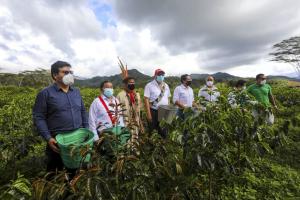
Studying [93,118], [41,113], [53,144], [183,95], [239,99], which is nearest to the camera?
[239,99]

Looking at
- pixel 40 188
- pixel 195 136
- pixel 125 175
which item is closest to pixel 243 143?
pixel 195 136

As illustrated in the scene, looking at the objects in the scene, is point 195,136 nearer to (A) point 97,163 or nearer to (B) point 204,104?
(B) point 204,104

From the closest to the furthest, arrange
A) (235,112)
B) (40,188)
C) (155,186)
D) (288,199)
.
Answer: (40,188) → (155,186) → (235,112) → (288,199)

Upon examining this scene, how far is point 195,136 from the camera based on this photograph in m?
1.91

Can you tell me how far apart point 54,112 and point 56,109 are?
41 millimetres

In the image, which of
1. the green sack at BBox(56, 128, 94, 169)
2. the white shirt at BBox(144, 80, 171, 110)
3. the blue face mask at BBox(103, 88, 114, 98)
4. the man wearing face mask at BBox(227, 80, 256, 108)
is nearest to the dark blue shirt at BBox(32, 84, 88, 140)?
the green sack at BBox(56, 128, 94, 169)

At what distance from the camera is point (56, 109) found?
9.80 feet

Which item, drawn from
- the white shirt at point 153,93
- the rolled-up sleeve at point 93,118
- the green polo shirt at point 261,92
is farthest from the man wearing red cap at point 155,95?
the green polo shirt at point 261,92

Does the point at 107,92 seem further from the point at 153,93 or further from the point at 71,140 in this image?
the point at 153,93

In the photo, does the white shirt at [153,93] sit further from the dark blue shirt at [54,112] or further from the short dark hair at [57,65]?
the short dark hair at [57,65]

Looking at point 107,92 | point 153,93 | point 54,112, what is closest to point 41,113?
point 54,112

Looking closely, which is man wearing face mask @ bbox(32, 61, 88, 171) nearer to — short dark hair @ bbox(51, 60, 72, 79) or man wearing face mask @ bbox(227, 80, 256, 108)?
short dark hair @ bbox(51, 60, 72, 79)

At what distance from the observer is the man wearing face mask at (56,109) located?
2.92 meters

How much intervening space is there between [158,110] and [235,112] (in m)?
3.15
